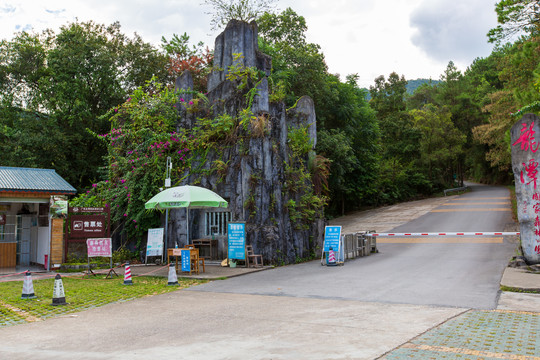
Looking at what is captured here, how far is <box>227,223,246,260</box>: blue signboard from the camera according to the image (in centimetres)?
1569

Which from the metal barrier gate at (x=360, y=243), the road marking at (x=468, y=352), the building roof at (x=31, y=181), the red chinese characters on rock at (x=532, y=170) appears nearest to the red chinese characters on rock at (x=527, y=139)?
the red chinese characters on rock at (x=532, y=170)

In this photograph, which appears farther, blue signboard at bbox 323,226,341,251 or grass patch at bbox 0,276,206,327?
blue signboard at bbox 323,226,341,251

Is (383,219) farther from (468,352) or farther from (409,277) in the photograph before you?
(468,352)

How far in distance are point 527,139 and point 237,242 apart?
10.1 metres

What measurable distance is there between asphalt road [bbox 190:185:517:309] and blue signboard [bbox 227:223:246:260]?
1425 millimetres

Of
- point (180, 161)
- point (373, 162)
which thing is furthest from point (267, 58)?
point (373, 162)

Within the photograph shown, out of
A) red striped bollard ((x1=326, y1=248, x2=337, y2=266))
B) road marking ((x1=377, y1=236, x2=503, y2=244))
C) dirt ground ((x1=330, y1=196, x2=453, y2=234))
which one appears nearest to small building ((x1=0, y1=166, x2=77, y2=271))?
red striped bollard ((x1=326, y1=248, x2=337, y2=266))

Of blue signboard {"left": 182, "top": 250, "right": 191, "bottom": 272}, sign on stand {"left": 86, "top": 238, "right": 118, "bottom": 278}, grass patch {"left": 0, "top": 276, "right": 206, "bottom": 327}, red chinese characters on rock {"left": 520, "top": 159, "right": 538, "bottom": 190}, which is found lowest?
grass patch {"left": 0, "top": 276, "right": 206, "bottom": 327}

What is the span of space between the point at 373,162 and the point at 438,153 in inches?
474

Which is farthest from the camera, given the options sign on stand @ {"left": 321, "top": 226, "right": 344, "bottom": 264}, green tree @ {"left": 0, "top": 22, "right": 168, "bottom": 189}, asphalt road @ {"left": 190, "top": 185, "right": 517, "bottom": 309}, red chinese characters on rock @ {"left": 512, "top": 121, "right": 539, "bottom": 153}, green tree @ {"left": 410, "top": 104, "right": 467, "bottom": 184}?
green tree @ {"left": 410, "top": 104, "right": 467, "bottom": 184}

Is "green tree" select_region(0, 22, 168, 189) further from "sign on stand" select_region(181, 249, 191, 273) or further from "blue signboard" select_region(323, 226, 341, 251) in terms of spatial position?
"blue signboard" select_region(323, 226, 341, 251)

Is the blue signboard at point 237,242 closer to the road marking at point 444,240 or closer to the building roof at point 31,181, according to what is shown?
the building roof at point 31,181

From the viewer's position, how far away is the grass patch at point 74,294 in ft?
29.3

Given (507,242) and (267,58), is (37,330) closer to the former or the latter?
(267,58)
